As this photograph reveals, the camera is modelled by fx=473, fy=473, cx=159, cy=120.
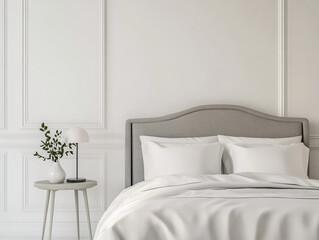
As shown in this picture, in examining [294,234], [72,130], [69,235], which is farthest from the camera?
[69,235]

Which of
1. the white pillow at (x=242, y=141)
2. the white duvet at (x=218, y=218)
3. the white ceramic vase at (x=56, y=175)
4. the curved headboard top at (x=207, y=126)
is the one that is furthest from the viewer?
the curved headboard top at (x=207, y=126)

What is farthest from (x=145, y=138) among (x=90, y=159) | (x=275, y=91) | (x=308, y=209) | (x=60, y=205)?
(x=308, y=209)

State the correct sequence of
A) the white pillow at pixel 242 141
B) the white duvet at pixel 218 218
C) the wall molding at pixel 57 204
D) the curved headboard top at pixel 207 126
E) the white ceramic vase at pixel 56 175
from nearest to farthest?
the white duvet at pixel 218 218, the white ceramic vase at pixel 56 175, the white pillow at pixel 242 141, the curved headboard top at pixel 207 126, the wall molding at pixel 57 204

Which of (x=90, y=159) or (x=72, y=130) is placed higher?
(x=72, y=130)

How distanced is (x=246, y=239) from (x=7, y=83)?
3071 millimetres

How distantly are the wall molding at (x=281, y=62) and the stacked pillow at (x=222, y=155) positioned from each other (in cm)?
37

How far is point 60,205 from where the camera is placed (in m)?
4.51

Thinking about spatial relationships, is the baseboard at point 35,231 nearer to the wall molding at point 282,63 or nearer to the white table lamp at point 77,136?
the white table lamp at point 77,136

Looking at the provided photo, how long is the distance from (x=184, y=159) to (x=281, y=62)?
1424 mm

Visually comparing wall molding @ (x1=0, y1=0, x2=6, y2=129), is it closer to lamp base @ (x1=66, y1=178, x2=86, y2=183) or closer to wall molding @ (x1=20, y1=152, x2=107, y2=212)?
wall molding @ (x1=20, y1=152, x2=107, y2=212)

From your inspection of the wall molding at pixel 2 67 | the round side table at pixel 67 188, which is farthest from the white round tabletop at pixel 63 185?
Answer: the wall molding at pixel 2 67

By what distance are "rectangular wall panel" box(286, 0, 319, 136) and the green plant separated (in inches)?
84.9

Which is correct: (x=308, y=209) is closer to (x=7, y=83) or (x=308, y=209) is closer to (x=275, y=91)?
(x=275, y=91)

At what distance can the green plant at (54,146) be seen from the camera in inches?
169
